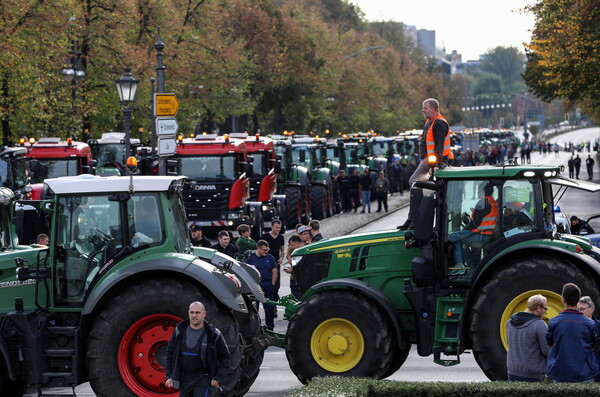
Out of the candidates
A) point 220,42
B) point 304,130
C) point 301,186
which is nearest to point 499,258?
point 301,186

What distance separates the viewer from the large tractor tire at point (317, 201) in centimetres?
4372

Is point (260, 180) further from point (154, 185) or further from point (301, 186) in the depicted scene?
point (154, 185)

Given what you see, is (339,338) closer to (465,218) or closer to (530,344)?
(465,218)

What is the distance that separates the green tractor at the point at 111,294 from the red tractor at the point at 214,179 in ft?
58.9

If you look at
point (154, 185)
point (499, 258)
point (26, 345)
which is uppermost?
point (154, 185)

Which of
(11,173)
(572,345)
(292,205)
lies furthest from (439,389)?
(292,205)

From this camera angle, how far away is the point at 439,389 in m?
10.7

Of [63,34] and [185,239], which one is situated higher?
[63,34]

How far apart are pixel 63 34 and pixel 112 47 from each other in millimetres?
5288

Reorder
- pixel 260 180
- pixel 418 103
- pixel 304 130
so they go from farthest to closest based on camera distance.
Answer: pixel 418 103, pixel 304 130, pixel 260 180

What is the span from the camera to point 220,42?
60875 mm

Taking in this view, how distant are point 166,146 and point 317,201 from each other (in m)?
18.1

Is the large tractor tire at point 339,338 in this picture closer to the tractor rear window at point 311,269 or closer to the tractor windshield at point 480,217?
the tractor rear window at point 311,269

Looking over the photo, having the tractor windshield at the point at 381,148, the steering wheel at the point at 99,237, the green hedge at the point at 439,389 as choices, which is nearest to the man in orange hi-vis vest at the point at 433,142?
the steering wheel at the point at 99,237
